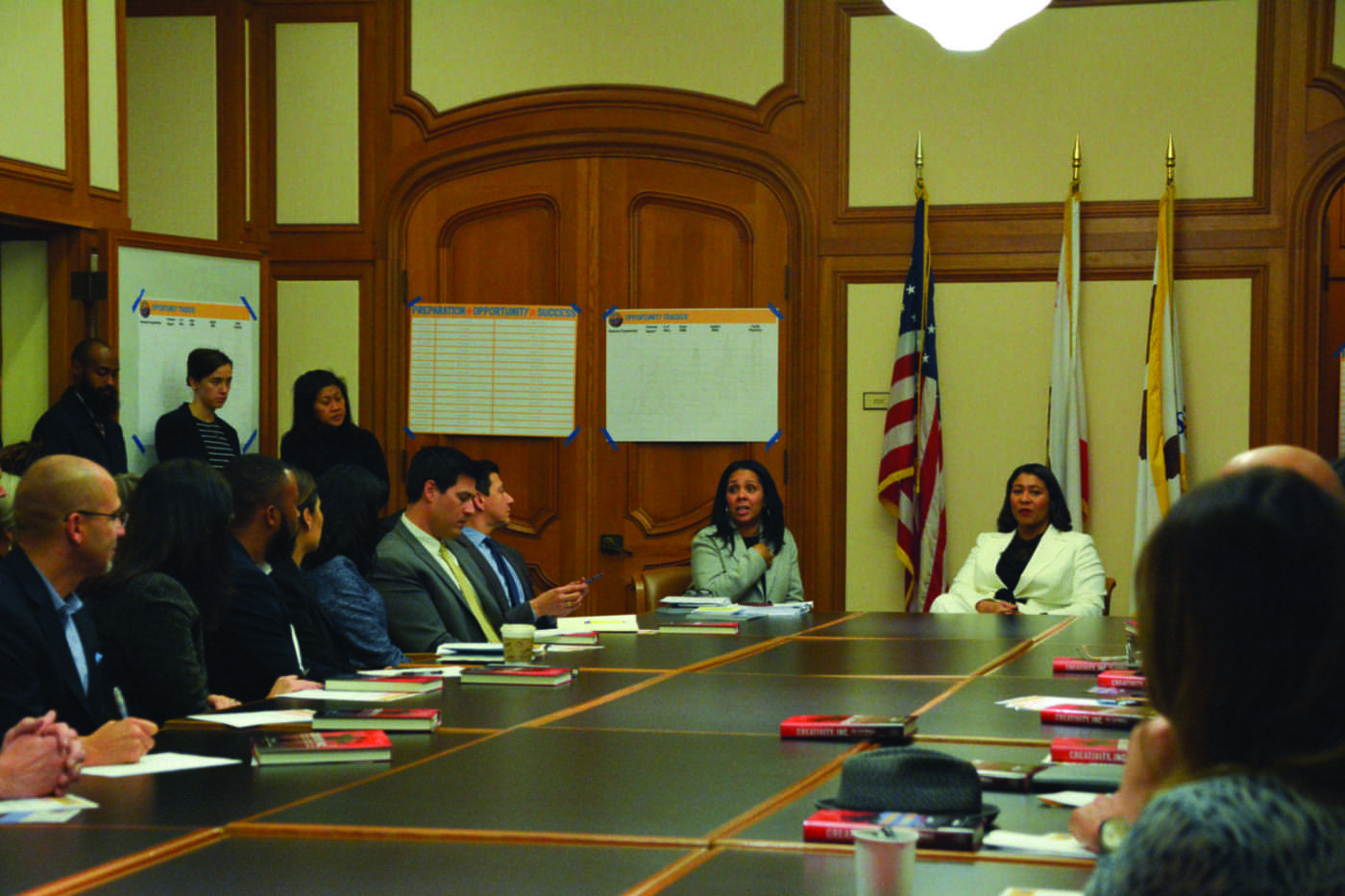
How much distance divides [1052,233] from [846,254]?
900 millimetres

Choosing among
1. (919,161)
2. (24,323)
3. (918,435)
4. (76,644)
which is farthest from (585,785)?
(919,161)

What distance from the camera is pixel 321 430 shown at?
21.1ft

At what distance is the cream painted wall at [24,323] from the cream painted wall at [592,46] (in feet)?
6.75

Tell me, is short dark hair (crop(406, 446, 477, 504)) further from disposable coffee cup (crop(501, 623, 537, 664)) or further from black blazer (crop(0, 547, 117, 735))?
black blazer (crop(0, 547, 117, 735))

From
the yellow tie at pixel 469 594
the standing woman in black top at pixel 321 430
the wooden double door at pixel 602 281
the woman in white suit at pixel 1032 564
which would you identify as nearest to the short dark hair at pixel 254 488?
the yellow tie at pixel 469 594

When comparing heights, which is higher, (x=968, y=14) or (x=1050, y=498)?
(x=968, y=14)

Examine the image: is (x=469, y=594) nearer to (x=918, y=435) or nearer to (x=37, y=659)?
(x=37, y=659)

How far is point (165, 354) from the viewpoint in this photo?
5.95m

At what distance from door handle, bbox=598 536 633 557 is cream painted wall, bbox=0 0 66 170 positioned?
2.80 meters

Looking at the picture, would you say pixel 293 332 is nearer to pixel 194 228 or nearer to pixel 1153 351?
pixel 194 228

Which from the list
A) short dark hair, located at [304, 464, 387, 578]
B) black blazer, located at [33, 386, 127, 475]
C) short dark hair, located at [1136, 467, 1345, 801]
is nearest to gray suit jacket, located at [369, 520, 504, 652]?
short dark hair, located at [304, 464, 387, 578]

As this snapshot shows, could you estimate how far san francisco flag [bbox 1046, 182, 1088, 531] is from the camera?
645 cm

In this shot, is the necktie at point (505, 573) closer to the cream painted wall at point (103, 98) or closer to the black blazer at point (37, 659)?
the cream painted wall at point (103, 98)

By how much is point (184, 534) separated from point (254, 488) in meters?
0.53
